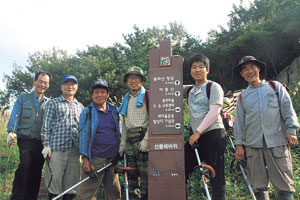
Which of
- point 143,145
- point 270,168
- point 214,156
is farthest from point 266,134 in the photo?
point 143,145

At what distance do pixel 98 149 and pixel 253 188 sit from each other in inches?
87.2

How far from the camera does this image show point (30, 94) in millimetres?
4133

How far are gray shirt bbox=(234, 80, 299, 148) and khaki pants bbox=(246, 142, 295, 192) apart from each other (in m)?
0.10

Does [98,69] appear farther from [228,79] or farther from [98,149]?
[98,149]

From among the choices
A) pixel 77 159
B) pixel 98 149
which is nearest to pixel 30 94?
pixel 77 159

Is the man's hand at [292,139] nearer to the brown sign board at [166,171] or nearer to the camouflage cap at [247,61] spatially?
the camouflage cap at [247,61]

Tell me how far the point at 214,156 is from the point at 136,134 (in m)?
1.11

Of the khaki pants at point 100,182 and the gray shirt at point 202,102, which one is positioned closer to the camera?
the gray shirt at point 202,102

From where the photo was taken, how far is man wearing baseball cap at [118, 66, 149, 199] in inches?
128

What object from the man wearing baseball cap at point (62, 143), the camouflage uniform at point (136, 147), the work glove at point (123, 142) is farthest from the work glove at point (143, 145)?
the man wearing baseball cap at point (62, 143)

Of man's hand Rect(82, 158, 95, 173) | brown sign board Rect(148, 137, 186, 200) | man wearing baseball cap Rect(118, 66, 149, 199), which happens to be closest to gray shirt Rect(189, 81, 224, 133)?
brown sign board Rect(148, 137, 186, 200)

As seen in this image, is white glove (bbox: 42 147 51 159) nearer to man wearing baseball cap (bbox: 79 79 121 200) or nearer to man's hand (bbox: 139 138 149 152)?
man wearing baseball cap (bbox: 79 79 121 200)

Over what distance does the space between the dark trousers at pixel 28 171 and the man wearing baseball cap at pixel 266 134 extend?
3199mm

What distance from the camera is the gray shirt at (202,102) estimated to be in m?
3.08
